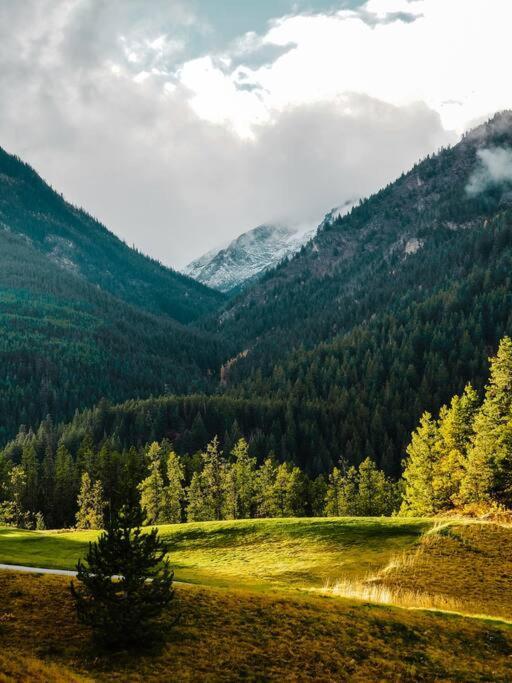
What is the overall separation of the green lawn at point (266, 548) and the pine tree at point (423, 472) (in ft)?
63.6

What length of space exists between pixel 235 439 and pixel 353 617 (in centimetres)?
15765

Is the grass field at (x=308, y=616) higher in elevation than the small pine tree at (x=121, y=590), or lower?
lower

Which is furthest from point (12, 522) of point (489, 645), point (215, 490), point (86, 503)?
point (489, 645)

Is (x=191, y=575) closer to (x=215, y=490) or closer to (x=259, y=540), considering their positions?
(x=259, y=540)

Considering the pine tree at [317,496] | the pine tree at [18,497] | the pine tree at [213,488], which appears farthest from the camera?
the pine tree at [18,497]

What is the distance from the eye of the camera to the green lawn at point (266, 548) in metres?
36.1

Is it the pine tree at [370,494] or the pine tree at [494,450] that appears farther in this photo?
the pine tree at [370,494]

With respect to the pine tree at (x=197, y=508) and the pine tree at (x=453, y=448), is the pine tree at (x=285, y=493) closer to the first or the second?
the pine tree at (x=197, y=508)

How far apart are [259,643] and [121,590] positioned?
6435 millimetres

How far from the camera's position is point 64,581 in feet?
89.0

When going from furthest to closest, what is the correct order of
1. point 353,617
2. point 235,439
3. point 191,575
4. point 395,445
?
point 235,439, point 395,445, point 191,575, point 353,617

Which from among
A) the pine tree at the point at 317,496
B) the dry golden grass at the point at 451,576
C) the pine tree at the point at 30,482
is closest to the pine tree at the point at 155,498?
the pine tree at the point at 317,496

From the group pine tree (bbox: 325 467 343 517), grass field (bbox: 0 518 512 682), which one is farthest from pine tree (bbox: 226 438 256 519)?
grass field (bbox: 0 518 512 682)

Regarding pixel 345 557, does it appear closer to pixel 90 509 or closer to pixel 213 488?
Answer: pixel 213 488
